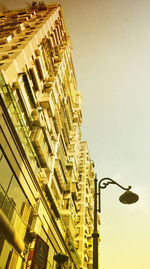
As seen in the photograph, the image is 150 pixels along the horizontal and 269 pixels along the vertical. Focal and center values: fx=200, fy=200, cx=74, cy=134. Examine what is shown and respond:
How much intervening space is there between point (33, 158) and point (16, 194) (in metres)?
4.05

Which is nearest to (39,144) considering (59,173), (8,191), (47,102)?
(47,102)

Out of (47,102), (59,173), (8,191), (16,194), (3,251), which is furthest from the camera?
(59,173)

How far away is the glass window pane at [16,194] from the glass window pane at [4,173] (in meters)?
0.61

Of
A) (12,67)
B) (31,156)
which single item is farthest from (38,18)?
(31,156)

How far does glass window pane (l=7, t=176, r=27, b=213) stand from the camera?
12.4m

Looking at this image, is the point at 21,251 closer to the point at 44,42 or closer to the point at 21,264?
the point at 21,264

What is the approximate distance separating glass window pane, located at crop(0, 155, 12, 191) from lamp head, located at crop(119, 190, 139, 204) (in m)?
7.05

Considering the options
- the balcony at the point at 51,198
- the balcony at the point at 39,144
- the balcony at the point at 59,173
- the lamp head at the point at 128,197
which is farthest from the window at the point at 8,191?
the balcony at the point at 59,173

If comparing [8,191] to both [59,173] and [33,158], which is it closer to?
[33,158]

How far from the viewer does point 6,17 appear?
40219 mm

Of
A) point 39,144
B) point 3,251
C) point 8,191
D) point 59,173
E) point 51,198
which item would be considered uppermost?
point 59,173

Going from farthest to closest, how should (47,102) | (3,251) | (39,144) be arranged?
(47,102) → (39,144) → (3,251)

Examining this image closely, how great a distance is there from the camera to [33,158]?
16672 mm

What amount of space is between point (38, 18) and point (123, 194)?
3941cm
